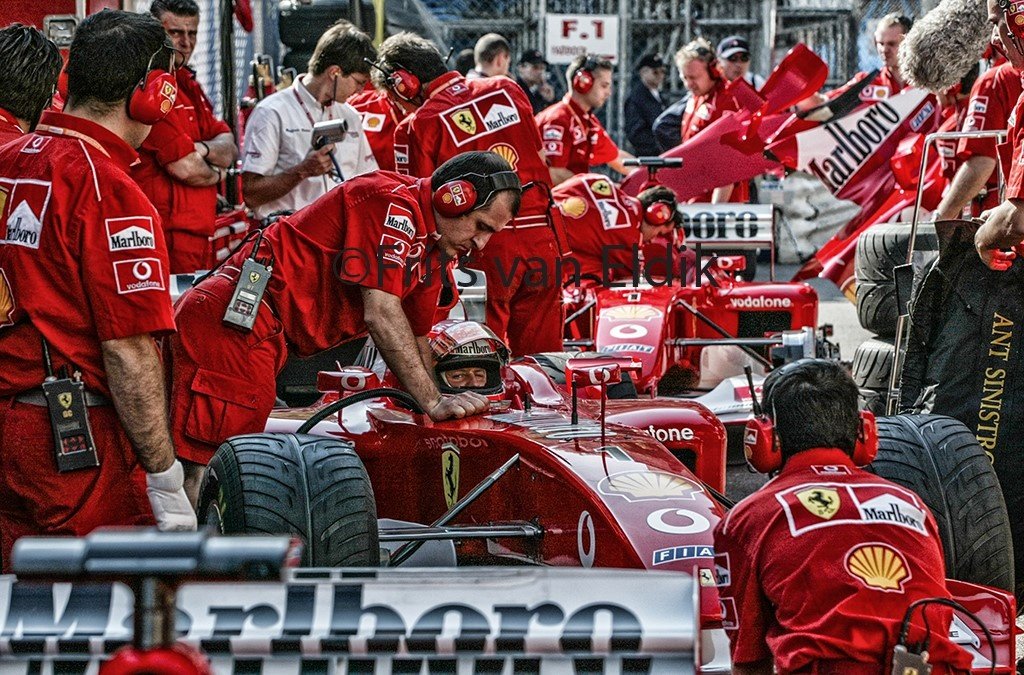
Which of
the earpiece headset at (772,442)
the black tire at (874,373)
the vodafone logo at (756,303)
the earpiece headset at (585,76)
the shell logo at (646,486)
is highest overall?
the earpiece headset at (585,76)

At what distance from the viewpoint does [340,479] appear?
3943 millimetres

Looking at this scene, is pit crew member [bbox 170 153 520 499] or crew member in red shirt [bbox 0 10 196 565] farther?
pit crew member [bbox 170 153 520 499]

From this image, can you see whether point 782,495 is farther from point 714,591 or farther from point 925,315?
point 925,315

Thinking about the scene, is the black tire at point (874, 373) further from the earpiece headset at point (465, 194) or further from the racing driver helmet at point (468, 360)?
the earpiece headset at point (465, 194)

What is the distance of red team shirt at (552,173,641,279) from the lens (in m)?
8.53

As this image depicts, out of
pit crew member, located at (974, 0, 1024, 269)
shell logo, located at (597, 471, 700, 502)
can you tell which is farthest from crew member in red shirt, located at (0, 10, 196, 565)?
pit crew member, located at (974, 0, 1024, 269)

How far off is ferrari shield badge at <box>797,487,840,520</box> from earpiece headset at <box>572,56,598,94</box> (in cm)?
672

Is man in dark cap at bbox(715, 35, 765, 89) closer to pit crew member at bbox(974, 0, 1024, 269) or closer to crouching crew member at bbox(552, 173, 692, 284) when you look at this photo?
crouching crew member at bbox(552, 173, 692, 284)

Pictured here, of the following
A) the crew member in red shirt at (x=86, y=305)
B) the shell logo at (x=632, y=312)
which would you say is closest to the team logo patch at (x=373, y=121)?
the shell logo at (x=632, y=312)

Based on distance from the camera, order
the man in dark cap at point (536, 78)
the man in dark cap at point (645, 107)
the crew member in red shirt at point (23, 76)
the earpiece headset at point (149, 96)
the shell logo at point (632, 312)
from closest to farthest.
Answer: the earpiece headset at point (149, 96) < the crew member in red shirt at point (23, 76) < the shell logo at point (632, 312) < the man in dark cap at point (536, 78) < the man in dark cap at point (645, 107)

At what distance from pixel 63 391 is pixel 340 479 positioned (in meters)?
0.83

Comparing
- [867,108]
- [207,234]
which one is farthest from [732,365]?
[207,234]

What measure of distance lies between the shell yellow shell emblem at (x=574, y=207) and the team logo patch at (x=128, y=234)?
525 cm

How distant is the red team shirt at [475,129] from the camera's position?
7.20m
